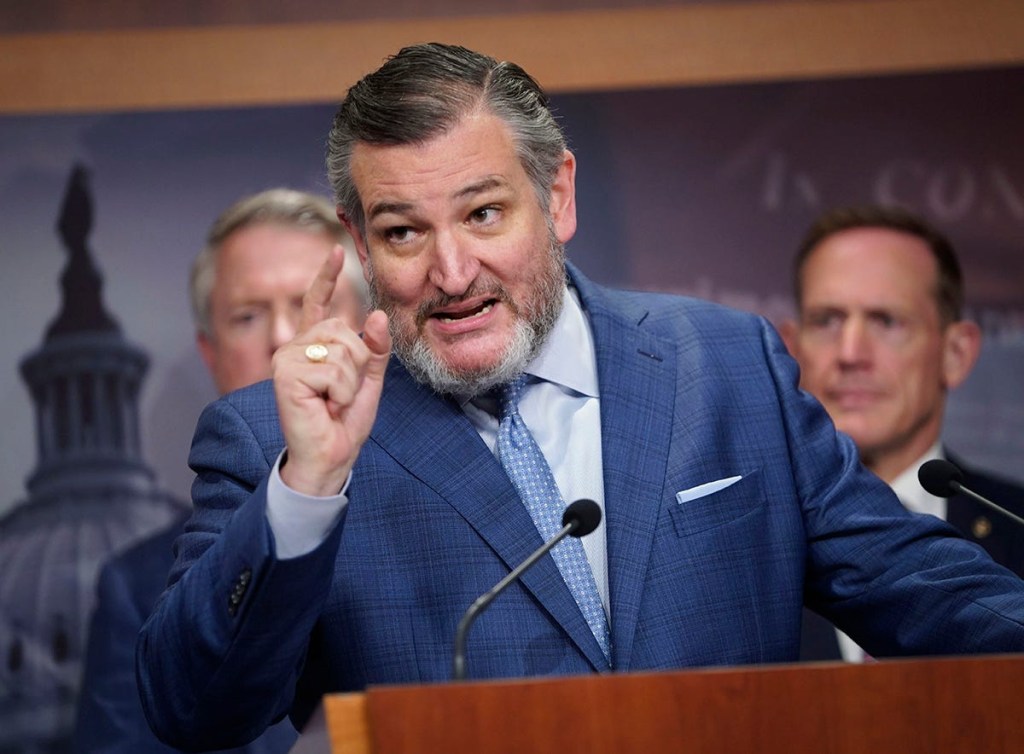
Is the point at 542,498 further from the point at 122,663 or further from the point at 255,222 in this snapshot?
the point at 255,222

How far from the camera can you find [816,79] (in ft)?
13.1

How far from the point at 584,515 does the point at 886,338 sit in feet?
7.66

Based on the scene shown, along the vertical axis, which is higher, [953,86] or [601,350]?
[953,86]

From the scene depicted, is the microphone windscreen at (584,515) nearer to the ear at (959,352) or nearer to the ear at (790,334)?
the ear at (790,334)

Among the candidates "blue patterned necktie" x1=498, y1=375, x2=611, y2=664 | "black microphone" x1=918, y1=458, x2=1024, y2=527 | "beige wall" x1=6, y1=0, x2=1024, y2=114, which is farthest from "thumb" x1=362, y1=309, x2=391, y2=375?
"beige wall" x1=6, y1=0, x2=1024, y2=114

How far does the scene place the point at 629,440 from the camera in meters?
2.24

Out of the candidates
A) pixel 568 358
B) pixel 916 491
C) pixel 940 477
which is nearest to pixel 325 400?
pixel 568 358

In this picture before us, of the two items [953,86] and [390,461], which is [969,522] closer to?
[953,86]

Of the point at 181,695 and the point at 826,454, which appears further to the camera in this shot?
the point at 826,454

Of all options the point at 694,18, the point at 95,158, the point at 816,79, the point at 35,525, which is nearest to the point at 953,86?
the point at 816,79

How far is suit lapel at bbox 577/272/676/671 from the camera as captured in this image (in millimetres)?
2107

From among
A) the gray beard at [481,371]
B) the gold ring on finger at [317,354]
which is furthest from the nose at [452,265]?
the gold ring on finger at [317,354]

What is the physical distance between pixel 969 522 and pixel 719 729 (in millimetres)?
2520

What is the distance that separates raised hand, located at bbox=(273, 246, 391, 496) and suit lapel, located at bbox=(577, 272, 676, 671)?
1.45 feet
